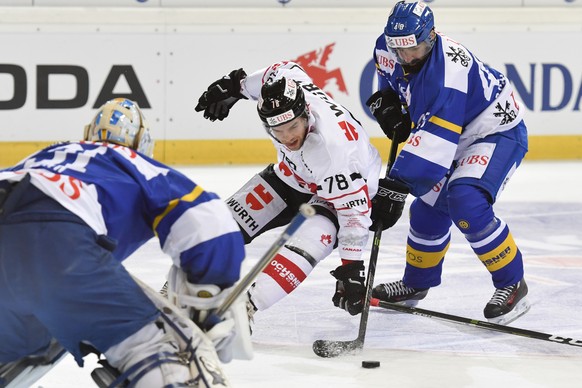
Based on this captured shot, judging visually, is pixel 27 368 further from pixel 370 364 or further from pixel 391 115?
pixel 391 115

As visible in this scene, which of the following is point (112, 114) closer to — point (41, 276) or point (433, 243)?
point (41, 276)

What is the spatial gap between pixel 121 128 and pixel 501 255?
178 cm

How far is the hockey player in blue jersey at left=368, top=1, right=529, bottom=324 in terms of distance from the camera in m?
3.84

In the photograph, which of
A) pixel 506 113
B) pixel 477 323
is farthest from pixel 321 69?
pixel 477 323

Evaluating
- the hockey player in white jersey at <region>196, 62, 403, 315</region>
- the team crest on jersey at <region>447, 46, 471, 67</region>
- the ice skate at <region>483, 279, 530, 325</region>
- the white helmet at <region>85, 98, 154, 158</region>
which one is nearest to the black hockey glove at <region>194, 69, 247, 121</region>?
the hockey player in white jersey at <region>196, 62, 403, 315</region>

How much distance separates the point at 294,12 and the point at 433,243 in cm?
344

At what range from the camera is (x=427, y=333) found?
3918mm

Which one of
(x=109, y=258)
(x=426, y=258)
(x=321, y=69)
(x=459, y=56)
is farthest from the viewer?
(x=321, y=69)

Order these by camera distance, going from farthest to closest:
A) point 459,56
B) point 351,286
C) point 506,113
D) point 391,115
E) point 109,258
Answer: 1. point 391,115
2. point 506,113
3. point 459,56
4. point 351,286
5. point 109,258

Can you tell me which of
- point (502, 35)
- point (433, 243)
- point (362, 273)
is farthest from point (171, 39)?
point (362, 273)

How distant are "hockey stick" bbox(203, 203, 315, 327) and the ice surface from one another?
2.81 ft

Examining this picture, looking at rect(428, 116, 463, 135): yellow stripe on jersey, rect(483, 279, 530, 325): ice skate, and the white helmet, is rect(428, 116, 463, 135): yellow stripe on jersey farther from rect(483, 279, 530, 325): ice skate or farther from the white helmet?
the white helmet

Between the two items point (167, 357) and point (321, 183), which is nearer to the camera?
point (167, 357)

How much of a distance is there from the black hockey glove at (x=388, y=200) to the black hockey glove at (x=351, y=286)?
0.29 metres
